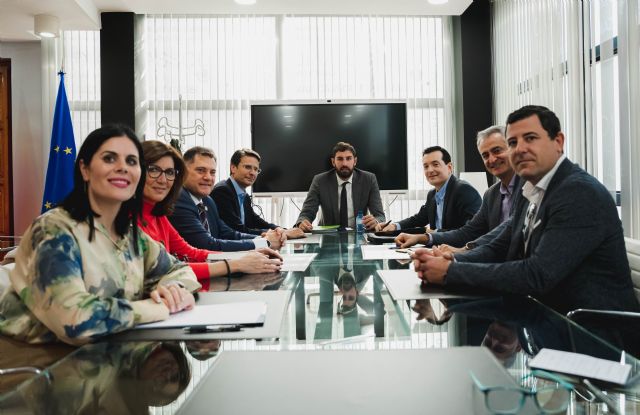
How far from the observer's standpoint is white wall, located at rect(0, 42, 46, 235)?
20.2 feet

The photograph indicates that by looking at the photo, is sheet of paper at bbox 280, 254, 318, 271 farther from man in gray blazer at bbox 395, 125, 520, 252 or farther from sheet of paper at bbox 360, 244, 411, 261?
man in gray blazer at bbox 395, 125, 520, 252

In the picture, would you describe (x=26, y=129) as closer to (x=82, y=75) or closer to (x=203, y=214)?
(x=82, y=75)

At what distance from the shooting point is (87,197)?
1.33 metres

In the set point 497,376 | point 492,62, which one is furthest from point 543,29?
point 497,376

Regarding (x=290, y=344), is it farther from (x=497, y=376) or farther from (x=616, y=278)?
(x=616, y=278)

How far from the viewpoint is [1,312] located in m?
1.22

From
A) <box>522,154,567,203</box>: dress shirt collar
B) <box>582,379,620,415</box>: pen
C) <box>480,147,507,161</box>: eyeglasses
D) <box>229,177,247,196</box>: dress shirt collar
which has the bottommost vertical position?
<box>582,379,620,415</box>: pen

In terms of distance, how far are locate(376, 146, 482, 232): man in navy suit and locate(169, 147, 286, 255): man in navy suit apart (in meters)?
1.15

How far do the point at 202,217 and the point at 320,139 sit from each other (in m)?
2.58

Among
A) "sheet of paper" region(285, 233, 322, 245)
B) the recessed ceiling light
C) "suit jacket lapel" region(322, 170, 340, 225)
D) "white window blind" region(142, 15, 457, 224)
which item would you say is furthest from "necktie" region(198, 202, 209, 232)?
the recessed ceiling light

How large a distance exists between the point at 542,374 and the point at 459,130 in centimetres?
536

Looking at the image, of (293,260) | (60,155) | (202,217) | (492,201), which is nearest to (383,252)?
(293,260)

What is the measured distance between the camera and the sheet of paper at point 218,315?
115 cm

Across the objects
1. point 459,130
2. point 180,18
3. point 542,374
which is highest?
point 180,18
